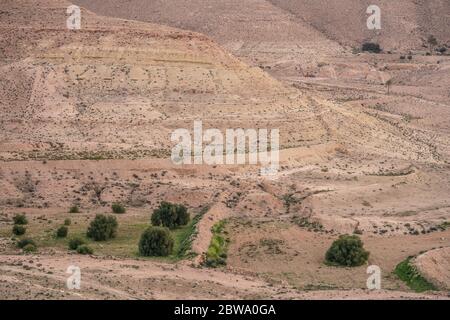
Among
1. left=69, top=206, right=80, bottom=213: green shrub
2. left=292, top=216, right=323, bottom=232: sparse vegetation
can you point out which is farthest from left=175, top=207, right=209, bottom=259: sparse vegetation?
left=69, top=206, right=80, bottom=213: green shrub

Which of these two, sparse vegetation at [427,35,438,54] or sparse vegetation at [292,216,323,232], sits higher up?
sparse vegetation at [427,35,438,54]

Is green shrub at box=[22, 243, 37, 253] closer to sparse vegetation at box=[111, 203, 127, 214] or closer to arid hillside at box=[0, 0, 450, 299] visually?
arid hillside at box=[0, 0, 450, 299]

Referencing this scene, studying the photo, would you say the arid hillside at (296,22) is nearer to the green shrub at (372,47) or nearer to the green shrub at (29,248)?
the green shrub at (372,47)

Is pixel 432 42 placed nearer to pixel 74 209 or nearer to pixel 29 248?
pixel 74 209

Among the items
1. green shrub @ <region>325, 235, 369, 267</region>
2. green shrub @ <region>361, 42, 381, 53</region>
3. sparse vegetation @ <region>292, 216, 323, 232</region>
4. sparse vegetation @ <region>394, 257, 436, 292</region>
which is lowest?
sparse vegetation @ <region>394, 257, 436, 292</region>

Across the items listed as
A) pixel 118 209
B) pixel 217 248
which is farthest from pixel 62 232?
pixel 217 248
